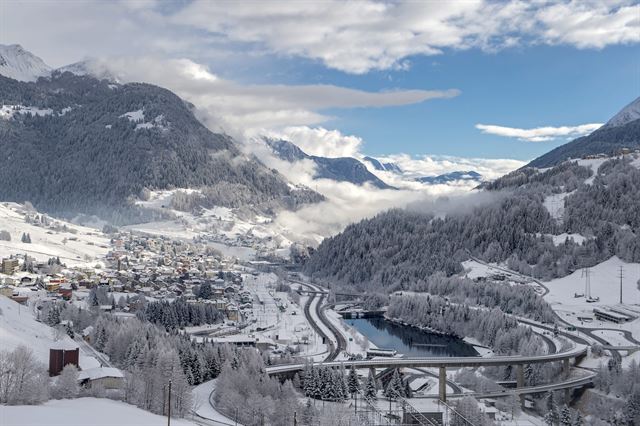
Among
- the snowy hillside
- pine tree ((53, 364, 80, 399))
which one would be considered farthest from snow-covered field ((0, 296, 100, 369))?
the snowy hillside

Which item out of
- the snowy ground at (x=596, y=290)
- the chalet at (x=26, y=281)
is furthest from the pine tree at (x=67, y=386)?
the snowy ground at (x=596, y=290)

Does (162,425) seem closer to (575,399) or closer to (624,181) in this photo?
(575,399)

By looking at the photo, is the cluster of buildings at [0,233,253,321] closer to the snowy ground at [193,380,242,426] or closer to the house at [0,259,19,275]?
the house at [0,259,19,275]

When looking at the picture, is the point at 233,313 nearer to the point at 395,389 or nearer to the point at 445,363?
the point at 445,363

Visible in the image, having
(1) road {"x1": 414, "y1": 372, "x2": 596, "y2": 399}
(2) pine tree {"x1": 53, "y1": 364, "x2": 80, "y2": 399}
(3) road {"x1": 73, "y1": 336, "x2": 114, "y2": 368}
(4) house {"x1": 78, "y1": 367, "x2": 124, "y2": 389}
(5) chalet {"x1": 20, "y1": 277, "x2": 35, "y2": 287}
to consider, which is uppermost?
(5) chalet {"x1": 20, "y1": 277, "x2": 35, "y2": 287}

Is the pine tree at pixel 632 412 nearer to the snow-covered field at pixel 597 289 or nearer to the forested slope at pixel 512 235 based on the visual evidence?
the snow-covered field at pixel 597 289

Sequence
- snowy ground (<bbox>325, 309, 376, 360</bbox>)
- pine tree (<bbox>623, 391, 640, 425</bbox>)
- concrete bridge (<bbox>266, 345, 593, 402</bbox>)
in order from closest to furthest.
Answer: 1. pine tree (<bbox>623, 391, 640, 425</bbox>)
2. concrete bridge (<bbox>266, 345, 593, 402</bbox>)
3. snowy ground (<bbox>325, 309, 376, 360</bbox>)

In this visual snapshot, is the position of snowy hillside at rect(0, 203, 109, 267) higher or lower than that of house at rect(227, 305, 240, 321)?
higher
